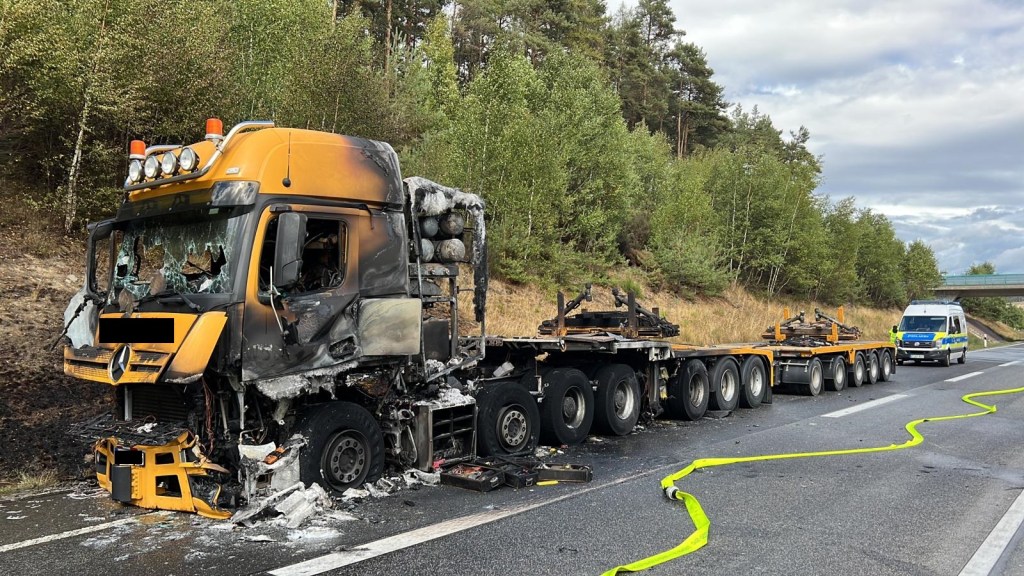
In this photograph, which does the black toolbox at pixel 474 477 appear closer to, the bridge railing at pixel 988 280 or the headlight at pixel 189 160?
the headlight at pixel 189 160

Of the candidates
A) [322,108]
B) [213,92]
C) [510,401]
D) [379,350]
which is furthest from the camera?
[322,108]

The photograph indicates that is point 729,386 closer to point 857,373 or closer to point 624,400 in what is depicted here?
point 624,400

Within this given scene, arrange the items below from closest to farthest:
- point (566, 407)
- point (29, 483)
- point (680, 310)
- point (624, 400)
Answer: point (29, 483) → point (566, 407) → point (624, 400) → point (680, 310)

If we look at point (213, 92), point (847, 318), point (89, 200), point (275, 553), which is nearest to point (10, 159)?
point (89, 200)

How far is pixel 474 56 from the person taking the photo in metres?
41.2

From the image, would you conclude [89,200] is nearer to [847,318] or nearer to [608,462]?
[608,462]

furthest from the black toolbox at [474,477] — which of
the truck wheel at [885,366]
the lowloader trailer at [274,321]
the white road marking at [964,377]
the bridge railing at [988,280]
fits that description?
the bridge railing at [988,280]

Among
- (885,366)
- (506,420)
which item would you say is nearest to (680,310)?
(885,366)

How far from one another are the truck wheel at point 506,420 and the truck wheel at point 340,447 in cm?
150

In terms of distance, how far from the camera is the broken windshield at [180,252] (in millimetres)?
5484

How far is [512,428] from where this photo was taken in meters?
8.00

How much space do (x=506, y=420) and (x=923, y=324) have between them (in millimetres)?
24143

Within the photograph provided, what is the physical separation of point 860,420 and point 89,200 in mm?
15343

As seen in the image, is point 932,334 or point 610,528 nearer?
point 610,528
